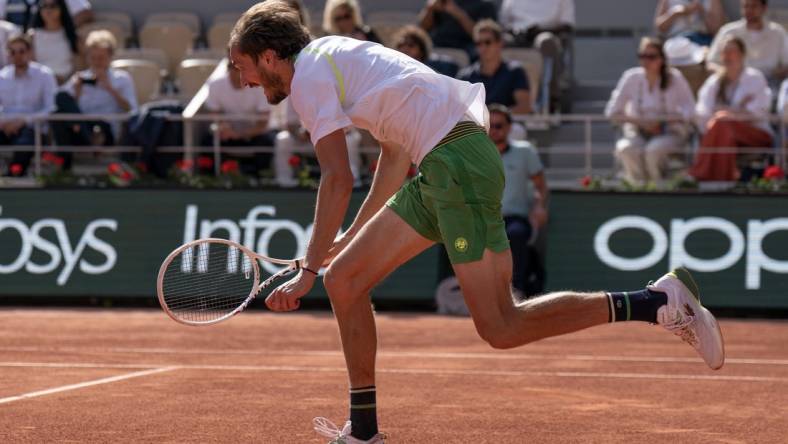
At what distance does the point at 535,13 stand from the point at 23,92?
5.72 m

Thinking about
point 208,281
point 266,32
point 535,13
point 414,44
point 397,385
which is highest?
point 266,32

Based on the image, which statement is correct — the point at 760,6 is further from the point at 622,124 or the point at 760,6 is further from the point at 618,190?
the point at 618,190

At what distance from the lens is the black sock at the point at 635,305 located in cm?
609

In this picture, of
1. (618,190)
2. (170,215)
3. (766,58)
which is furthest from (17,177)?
(766,58)

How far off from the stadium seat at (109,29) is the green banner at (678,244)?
6813 millimetres

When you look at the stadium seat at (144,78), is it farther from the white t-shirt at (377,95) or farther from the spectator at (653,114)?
the white t-shirt at (377,95)

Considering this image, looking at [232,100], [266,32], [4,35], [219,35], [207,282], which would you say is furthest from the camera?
[219,35]

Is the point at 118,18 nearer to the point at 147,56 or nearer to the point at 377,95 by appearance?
the point at 147,56

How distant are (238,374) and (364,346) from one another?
3.13 meters

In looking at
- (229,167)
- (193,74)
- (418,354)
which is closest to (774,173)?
(418,354)

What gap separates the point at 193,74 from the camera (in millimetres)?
16328

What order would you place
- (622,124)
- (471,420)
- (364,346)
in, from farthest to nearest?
(622,124) → (471,420) → (364,346)

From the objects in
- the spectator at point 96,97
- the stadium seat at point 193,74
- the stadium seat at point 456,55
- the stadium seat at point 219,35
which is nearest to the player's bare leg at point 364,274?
the spectator at point 96,97

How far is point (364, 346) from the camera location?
6023 mm
